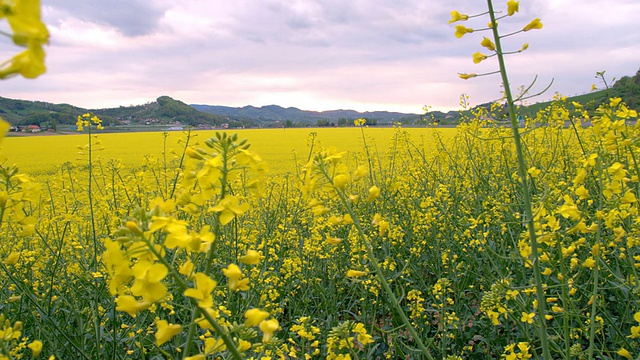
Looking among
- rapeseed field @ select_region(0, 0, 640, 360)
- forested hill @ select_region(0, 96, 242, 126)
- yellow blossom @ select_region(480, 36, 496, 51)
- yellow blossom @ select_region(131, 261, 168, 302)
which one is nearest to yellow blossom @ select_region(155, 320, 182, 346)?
rapeseed field @ select_region(0, 0, 640, 360)

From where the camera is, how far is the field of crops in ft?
3.92

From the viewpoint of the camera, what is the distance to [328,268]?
4.61 meters

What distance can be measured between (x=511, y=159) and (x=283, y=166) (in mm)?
9373

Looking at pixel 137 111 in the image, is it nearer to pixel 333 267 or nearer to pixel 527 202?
pixel 333 267

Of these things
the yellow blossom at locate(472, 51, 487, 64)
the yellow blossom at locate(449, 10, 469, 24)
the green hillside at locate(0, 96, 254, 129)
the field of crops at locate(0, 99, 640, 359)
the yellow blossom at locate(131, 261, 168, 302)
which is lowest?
the field of crops at locate(0, 99, 640, 359)

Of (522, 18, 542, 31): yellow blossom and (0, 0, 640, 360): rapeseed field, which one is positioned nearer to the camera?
(0, 0, 640, 360): rapeseed field

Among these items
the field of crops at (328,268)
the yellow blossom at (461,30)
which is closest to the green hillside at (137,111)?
the field of crops at (328,268)

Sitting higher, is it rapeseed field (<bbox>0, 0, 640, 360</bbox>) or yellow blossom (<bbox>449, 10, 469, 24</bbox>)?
yellow blossom (<bbox>449, 10, 469, 24</bbox>)

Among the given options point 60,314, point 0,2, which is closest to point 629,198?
point 0,2

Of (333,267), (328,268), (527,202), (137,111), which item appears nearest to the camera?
(527,202)

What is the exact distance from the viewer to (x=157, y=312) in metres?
3.22

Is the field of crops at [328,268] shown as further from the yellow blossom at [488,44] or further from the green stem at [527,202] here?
the yellow blossom at [488,44]

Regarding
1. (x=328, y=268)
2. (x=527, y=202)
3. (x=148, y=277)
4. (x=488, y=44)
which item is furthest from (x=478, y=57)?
(x=328, y=268)

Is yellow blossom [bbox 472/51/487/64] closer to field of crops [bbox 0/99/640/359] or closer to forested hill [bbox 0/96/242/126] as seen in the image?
field of crops [bbox 0/99/640/359]
